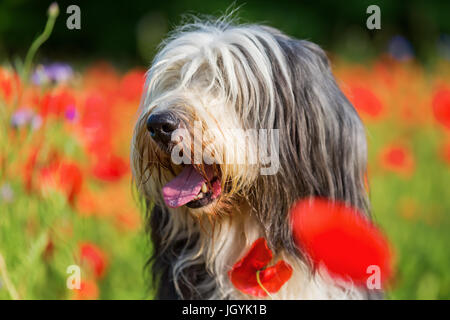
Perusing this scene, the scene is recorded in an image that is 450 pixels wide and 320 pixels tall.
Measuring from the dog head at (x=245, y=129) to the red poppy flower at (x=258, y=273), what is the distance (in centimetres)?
9

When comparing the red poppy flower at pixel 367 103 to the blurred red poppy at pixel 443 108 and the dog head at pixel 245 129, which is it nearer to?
the blurred red poppy at pixel 443 108

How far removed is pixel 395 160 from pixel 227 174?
6.18 feet

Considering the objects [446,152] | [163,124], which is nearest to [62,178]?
[163,124]

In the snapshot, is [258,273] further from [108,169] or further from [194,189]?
[108,169]

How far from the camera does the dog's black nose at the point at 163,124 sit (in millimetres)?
2016

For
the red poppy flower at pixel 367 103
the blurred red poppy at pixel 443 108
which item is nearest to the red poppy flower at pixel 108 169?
the red poppy flower at pixel 367 103

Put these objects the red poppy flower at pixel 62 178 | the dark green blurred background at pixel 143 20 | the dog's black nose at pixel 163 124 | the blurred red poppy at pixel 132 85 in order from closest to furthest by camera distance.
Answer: the dog's black nose at pixel 163 124 → the red poppy flower at pixel 62 178 → the blurred red poppy at pixel 132 85 → the dark green blurred background at pixel 143 20

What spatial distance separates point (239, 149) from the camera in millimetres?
2141

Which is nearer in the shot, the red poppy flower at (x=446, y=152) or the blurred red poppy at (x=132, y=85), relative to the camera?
the red poppy flower at (x=446, y=152)

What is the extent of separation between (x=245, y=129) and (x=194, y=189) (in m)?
0.28

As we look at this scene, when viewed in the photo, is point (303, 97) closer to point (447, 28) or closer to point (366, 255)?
point (366, 255)

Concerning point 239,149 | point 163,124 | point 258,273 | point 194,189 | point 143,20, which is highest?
point 143,20

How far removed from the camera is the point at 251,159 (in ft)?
7.05
